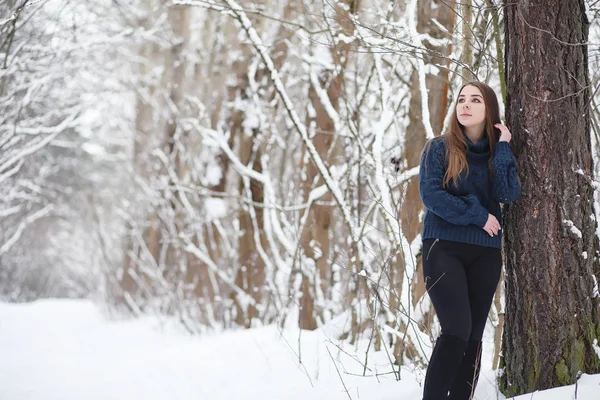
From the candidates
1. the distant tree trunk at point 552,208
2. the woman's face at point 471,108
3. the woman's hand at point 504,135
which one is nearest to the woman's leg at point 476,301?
the distant tree trunk at point 552,208

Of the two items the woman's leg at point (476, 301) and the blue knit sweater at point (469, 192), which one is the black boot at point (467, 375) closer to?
the woman's leg at point (476, 301)

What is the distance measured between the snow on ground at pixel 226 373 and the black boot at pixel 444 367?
0.39 metres

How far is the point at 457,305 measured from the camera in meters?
3.02

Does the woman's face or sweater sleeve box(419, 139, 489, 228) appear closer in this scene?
sweater sleeve box(419, 139, 489, 228)

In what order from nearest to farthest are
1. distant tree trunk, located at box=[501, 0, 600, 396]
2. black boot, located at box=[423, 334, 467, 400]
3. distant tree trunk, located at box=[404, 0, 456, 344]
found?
black boot, located at box=[423, 334, 467, 400]
distant tree trunk, located at box=[501, 0, 600, 396]
distant tree trunk, located at box=[404, 0, 456, 344]

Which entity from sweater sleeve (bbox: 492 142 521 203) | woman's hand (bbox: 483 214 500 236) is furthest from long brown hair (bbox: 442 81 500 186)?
woman's hand (bbox: 483 214 500 236)

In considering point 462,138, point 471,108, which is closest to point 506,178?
point 462,138

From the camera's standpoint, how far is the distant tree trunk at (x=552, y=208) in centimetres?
306

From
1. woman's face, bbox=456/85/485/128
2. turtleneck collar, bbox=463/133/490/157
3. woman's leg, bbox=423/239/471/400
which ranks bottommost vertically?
woman's leg, bbox=423/239/471/400

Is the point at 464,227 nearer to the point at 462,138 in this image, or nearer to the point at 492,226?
the point at 492,226

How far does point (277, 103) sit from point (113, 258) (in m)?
7.94

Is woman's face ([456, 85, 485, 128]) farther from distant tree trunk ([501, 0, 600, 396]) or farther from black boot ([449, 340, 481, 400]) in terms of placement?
black boot ([449, 340, 481, 400])

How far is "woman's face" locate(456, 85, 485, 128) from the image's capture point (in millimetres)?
3234

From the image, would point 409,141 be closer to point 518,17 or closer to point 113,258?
point 518,17
